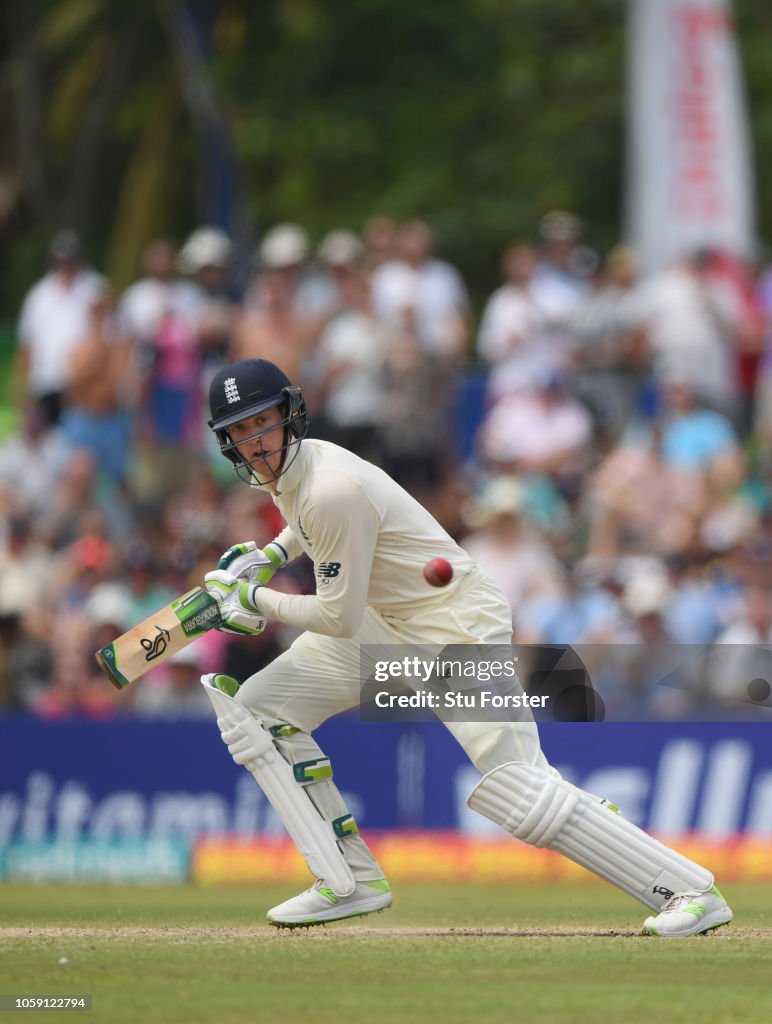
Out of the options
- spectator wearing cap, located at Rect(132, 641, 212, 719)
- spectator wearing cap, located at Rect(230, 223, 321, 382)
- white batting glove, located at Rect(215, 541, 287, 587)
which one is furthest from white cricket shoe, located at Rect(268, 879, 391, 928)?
spectator wearing cap, located at Rect(230, 223, 321, 382)

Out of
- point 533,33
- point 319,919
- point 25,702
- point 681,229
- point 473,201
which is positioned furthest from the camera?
point 533,33

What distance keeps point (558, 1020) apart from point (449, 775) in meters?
6.37

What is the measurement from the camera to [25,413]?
14117 mm

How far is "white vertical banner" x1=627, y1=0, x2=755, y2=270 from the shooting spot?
51.2 ft

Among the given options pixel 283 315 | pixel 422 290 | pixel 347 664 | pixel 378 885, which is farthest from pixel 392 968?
pixel 422 290

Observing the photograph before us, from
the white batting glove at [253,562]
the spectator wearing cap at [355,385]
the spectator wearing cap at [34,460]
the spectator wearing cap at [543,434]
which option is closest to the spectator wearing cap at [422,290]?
the spectator wearing cap at [355,385]

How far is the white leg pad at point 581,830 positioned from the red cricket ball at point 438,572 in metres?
0.66

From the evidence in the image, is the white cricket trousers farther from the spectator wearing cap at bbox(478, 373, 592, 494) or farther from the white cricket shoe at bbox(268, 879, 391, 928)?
the spectator wearing cap at bbox(478, 373, 592, 494)

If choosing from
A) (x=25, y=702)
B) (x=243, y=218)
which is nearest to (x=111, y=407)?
(x=25, y=702)

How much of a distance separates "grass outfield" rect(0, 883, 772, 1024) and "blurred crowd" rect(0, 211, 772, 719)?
3988mm

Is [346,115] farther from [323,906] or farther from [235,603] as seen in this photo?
[323,906]

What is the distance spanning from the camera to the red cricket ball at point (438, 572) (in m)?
6.72

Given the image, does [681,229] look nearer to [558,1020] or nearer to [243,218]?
[243,218]

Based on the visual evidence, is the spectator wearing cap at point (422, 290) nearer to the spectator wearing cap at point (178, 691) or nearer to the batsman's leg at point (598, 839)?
the spectator wearing cap at point (178, 691)
